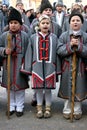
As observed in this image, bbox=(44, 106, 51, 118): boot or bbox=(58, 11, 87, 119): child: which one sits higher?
bbox=(58, 11, 87, 119): child

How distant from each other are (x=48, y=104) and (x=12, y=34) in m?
1.28

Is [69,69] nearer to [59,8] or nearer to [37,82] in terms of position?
[37,82]

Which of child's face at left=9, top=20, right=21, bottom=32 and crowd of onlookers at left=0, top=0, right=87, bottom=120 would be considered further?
child's face at left=9, top=20, right=21, bottom=32

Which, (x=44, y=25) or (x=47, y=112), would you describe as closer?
(x=44, y=25)

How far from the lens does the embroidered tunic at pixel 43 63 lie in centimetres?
580

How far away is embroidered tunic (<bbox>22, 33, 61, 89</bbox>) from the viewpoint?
19.0 ft

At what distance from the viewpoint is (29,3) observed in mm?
22516

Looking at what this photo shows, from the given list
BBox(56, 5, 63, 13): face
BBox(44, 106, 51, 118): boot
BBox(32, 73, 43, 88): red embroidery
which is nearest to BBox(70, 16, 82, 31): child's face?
BBox(32, 73, 43, 88): red embroidery

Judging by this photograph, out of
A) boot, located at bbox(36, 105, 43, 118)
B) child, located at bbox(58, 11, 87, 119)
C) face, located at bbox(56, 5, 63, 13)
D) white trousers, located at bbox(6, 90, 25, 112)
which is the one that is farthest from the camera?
face, located at bbox(56, 5, 63, 13)

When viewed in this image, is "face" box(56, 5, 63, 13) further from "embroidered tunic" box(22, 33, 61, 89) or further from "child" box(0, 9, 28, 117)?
"embroidered tunic" box(22, 33, 61, 89)

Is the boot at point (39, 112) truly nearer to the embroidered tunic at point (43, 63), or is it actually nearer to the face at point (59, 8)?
the embroidered tunic at point (43, 63)

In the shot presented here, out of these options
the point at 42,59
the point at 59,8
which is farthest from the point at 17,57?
the point at 59,8

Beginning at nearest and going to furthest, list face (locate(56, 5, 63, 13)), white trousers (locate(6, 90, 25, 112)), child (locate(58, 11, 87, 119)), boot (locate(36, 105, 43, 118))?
child (locate(58, 11, 87, 119)) < boot (locate(36, 105, 43, 118)) < white trousers (locate(6, 90, 25, 112)) < face (locate(56, 5, 63, 13))

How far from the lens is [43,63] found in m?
5.81
